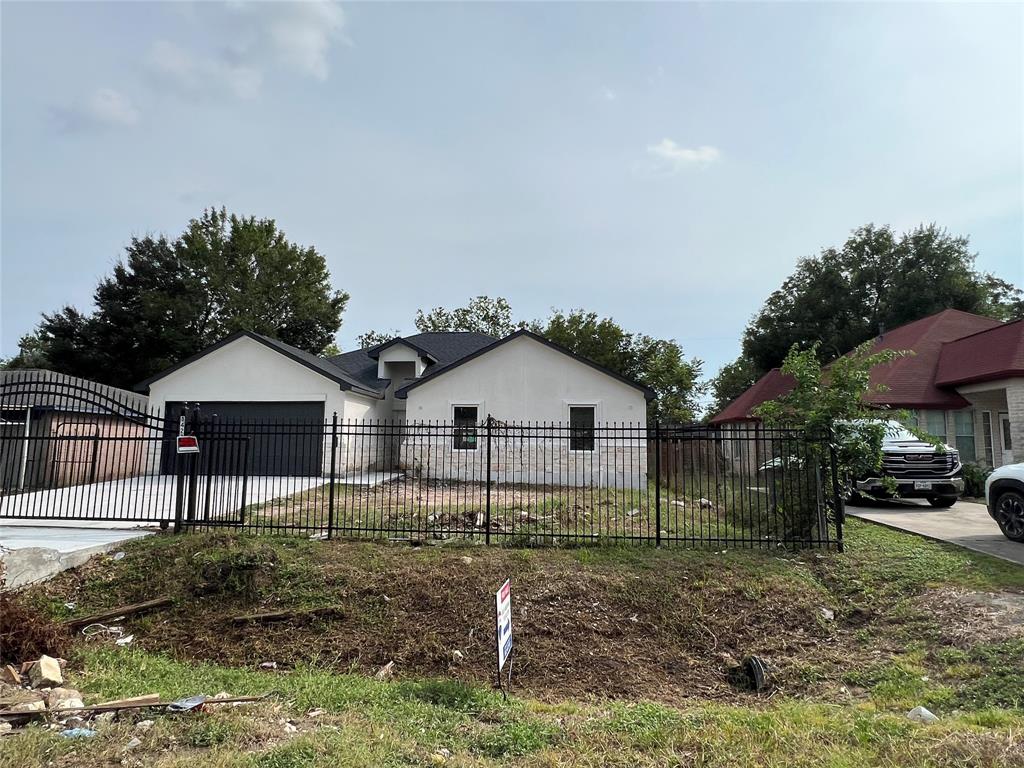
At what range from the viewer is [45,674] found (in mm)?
4539

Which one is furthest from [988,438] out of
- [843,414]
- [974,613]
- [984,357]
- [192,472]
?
[192,472]

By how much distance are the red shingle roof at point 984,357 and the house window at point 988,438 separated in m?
1.37

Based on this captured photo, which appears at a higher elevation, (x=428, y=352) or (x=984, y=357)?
(x=428, y=352)

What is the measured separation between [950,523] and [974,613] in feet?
20.7

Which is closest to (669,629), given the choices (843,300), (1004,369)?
(1004,369)

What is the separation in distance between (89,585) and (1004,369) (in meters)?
20.9

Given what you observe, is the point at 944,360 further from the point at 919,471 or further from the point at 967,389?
the point at 919,471

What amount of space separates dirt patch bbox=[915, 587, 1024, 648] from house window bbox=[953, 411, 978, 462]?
14380 mm

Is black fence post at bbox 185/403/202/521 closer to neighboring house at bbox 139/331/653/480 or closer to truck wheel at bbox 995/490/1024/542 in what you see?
neighboring house at bbox 139/331/653/480

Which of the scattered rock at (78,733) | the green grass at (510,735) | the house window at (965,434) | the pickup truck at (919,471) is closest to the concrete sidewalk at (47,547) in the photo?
the green grass at (510,735)

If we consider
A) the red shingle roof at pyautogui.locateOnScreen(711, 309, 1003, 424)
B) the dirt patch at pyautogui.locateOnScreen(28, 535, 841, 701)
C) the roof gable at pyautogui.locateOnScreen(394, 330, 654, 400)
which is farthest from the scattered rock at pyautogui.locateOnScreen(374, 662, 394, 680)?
the red shingle roof at pyautogui.locateOnScreen(711, 309, 1003, 424)

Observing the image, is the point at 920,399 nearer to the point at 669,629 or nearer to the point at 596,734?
the point at 669,629

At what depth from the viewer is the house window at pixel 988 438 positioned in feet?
56.1

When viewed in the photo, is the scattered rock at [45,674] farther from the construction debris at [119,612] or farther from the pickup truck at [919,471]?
the pickup truck at [919,471]
